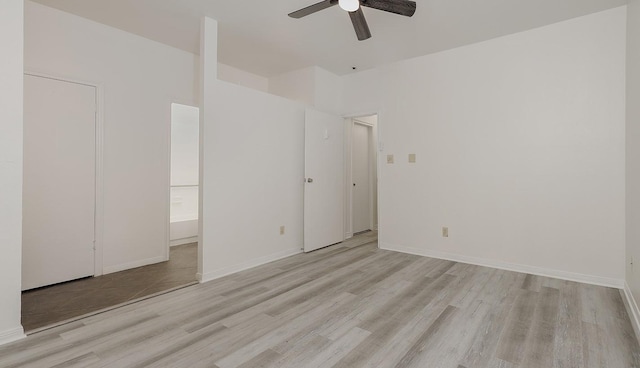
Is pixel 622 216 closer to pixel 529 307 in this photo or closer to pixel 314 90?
pixel 529 307

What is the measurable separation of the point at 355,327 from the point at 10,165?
2495mm

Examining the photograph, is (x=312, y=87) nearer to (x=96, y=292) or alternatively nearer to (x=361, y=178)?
(x=361, y=178)

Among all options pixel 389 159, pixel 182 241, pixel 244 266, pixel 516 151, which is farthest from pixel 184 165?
pixel 516 151

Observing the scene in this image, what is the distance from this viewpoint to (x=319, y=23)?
3188 millimetres

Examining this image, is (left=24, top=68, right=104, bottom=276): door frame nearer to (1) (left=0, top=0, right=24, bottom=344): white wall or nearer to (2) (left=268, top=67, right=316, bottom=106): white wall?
(1) (left=0, top=0, right=24, bottom=344): white wall

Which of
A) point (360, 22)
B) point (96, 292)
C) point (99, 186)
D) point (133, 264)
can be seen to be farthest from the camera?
point (133, 264)

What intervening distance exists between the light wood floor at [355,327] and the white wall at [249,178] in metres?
0.42

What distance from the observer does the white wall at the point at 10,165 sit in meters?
1.91

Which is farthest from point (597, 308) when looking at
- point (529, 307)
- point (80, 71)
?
point (80, 71)

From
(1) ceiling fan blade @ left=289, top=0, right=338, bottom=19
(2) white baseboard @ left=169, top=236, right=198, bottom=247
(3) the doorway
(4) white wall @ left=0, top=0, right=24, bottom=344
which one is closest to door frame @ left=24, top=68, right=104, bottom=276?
(4) white wall @ left=0, top=0, right=24, bottom=344

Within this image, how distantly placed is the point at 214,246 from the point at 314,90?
2.61 m

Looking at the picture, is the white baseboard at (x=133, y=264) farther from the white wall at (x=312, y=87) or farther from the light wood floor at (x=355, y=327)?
the white wall at (x=312, y=87)

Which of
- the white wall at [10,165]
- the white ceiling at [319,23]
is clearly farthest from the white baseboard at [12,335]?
the white ceiling at [319,23]

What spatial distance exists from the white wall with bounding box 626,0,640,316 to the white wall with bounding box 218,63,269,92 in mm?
4309
